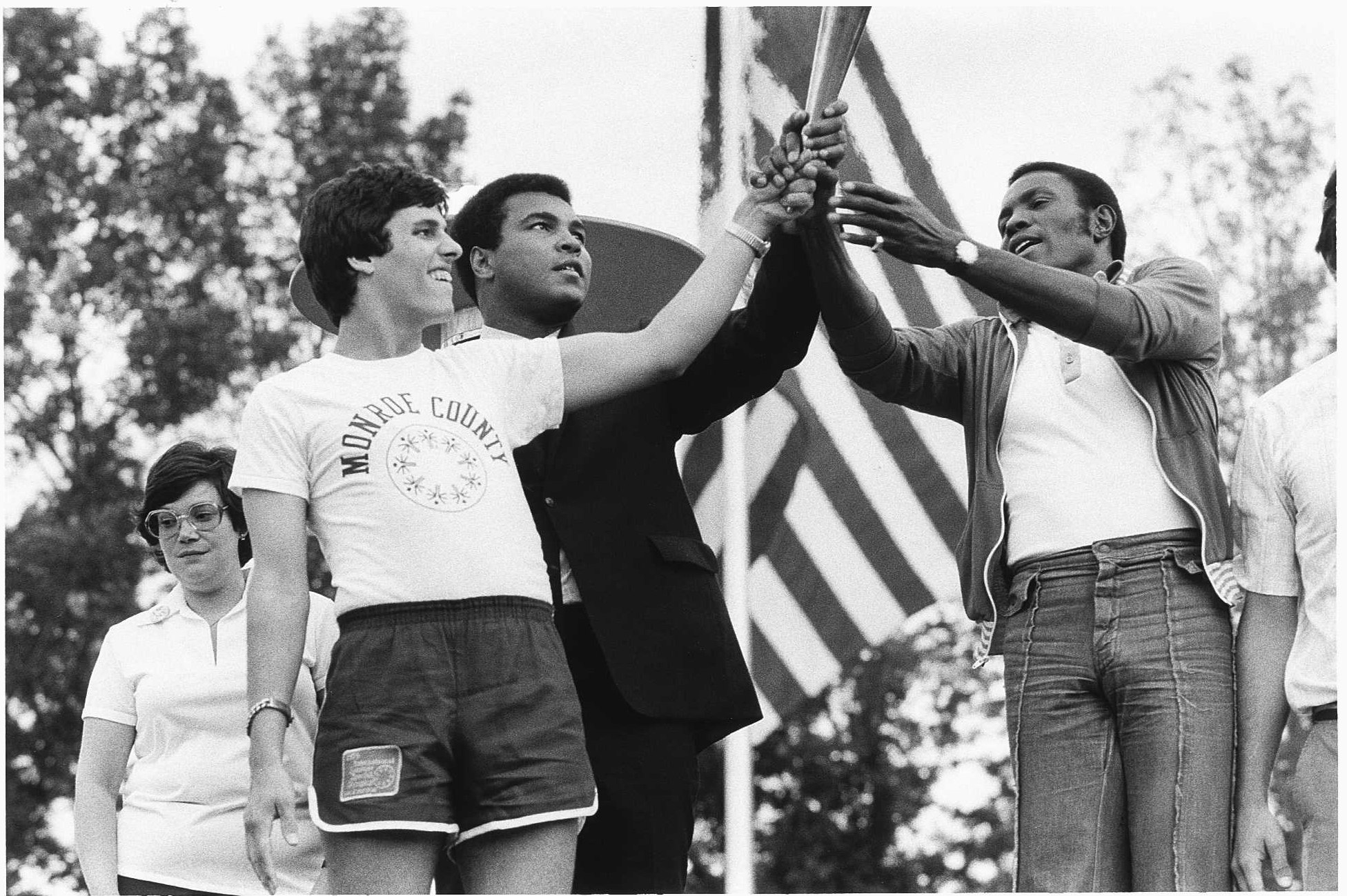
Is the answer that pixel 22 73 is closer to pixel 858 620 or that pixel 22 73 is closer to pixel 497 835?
pixel 858 620

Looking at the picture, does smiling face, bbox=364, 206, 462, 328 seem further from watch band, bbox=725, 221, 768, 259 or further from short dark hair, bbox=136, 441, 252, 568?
short dark hair, bbox=136, 441, 252, 568

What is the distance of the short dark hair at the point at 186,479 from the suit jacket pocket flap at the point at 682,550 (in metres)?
1.21

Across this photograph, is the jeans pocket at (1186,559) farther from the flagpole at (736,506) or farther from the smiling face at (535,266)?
the flagpole at (736,506)

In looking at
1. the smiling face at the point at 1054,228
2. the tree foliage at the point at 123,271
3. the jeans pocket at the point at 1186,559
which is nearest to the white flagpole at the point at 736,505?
the smiling face at the point at 1054,228

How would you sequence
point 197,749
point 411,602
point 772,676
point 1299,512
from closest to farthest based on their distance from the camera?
point 411,602 → point 1299,512 → point 197,749 → point 772,676

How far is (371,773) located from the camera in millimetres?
3354

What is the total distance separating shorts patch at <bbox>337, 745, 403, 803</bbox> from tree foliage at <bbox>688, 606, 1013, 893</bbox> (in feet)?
52.0

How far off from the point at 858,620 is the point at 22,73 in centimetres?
1259

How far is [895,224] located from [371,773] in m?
1.62

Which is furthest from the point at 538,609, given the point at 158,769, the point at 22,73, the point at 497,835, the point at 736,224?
the point at 22,73

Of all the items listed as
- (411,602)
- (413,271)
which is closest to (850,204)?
(413,271)

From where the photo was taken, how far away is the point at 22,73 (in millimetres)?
17672

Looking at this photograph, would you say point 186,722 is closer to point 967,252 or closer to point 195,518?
point 195,518

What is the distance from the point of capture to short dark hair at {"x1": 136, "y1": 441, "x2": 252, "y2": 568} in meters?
4.83
